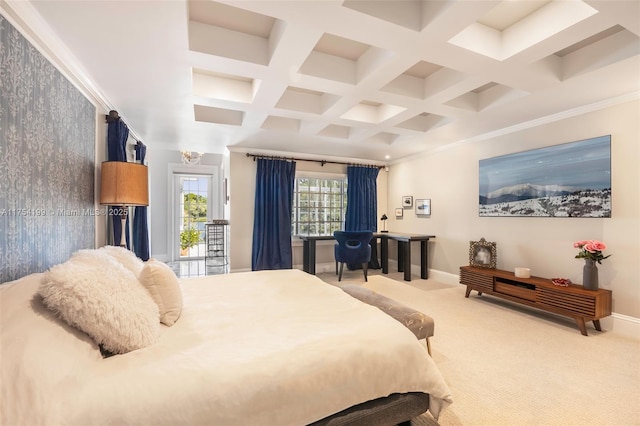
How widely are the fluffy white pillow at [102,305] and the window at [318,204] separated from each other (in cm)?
449

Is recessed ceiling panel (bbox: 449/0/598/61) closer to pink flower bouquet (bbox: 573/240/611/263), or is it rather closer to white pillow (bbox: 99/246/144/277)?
pink flower bouquet (bbox: 573/240/611/263)

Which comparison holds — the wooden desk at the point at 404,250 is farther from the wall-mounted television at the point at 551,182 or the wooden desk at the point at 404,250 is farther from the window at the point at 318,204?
the wall-mounted television at the point at 551,182

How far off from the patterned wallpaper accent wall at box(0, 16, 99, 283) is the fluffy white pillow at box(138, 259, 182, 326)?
2.16 ft

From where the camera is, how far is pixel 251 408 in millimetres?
1042

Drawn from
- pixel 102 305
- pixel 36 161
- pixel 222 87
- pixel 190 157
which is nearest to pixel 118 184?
pixel 36 161

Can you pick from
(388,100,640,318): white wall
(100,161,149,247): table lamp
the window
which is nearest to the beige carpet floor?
(388,100,640,318): white wall

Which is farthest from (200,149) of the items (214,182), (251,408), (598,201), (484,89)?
(598,201)

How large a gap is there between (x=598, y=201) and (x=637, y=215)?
1.04ft

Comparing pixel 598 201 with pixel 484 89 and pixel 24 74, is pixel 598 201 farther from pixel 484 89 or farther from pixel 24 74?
pixel 24 74

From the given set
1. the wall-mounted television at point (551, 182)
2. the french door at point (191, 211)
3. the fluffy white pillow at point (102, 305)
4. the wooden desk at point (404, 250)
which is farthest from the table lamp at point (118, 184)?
the french door at point (191, 211)

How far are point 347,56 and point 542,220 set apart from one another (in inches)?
121

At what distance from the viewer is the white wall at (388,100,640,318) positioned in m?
2.82

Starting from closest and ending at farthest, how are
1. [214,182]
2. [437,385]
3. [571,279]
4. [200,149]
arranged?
[437,385] < [571,279] < [200,149] < [214,182]

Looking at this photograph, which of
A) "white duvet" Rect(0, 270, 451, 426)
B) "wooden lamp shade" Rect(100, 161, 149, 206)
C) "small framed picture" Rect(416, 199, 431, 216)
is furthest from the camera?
"small framed picture" Rect(416, 199, 431, 216)
